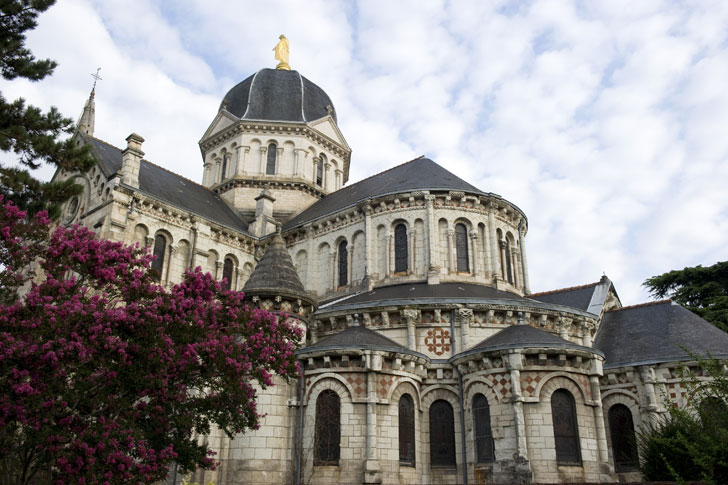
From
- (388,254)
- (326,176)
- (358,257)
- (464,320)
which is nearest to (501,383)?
(464,320)

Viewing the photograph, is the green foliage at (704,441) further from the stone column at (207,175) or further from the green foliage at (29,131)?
the stone column at (207,175)

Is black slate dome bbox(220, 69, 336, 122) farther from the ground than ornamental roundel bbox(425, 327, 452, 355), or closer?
farther from the ground

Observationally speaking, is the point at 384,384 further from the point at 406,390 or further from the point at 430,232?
the point at 430,232

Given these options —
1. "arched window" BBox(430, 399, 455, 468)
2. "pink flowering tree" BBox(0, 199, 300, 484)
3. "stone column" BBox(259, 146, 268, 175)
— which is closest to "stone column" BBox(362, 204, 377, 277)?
"arched window" BBox(430, 399, 455, 468)

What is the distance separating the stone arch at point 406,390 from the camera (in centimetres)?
2075

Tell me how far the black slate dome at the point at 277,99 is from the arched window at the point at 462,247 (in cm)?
1695

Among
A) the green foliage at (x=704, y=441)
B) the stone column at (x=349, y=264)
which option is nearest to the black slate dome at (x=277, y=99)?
the stone column at (x=349, y=264)

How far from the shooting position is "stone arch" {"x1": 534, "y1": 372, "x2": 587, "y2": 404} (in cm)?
2067

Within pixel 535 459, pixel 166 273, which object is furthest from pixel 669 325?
pixel 166 273

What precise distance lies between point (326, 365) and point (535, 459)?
300 inches

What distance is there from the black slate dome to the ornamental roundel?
881 inches

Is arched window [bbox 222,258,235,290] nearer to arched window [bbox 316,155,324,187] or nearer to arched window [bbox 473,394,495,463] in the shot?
arched window [bbox 316,155,324,187]

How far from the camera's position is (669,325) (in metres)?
25.0

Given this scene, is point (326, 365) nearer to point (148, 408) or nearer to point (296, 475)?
point (296, 475)
